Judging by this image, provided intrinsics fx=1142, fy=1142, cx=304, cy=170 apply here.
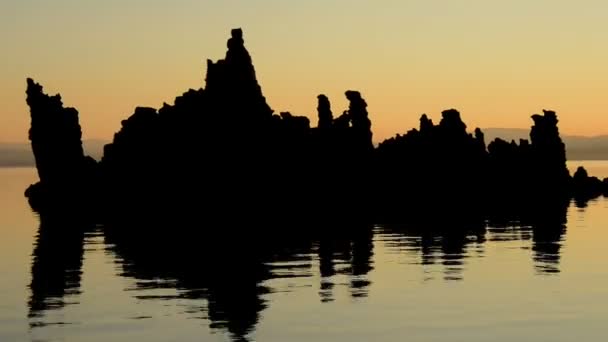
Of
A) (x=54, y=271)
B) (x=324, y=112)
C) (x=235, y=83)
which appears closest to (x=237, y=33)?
(x=235, y=83)

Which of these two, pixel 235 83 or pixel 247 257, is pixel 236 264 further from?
pixel 235 83

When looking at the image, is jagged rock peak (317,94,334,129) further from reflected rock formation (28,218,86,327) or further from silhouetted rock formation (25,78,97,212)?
reflected rock formation (28,218,86,327)

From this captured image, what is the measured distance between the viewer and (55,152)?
561ft

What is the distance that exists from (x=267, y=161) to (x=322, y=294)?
11925cm

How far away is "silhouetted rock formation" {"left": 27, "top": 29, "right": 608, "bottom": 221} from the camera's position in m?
158

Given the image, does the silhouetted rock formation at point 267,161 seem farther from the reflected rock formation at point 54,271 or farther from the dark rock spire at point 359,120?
the reflected rock formation at point 54,271

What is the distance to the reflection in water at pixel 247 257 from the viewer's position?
134ft

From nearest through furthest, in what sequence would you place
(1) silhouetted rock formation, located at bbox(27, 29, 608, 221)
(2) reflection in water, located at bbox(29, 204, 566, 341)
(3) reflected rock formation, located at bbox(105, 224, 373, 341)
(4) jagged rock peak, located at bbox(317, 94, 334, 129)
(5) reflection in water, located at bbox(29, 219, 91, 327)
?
1. (3) reflected rock formation, located at bbox(105, 224, 373, 341)
2. (5) reflection in water, located at bbox(29, 219, 91, 327)
3. (2) reflection in water, located at bbox(29, 204, 566, 341)
4. (1) silhouetted rock formation, located at bbox(27, 29, 608, 221)
5. (4) jagged rock peak, located at bbox(317, 94, 334, 129)

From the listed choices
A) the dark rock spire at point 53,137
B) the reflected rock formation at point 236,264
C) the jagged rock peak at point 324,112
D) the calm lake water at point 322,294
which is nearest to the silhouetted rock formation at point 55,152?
the dark rock spire at point 53,137

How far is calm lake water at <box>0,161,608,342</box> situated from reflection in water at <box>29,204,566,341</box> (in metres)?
0.13

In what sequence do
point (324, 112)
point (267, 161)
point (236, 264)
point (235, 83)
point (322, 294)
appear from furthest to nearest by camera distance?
point (324, 112)
point (267, 161)
point (235, 83)
point (236, 264)
point (322, 294)

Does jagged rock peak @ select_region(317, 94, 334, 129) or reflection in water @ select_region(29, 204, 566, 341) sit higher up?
jagged rock peak @ select_region(317, 94, 334, 129)

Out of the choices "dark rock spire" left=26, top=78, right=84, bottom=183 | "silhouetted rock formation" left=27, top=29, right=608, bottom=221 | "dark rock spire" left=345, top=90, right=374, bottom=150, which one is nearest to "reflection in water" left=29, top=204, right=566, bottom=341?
"silhouetted rock formation" left=27, top=29, right=608, bottom=221

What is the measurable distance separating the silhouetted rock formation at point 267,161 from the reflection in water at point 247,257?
48867mm
